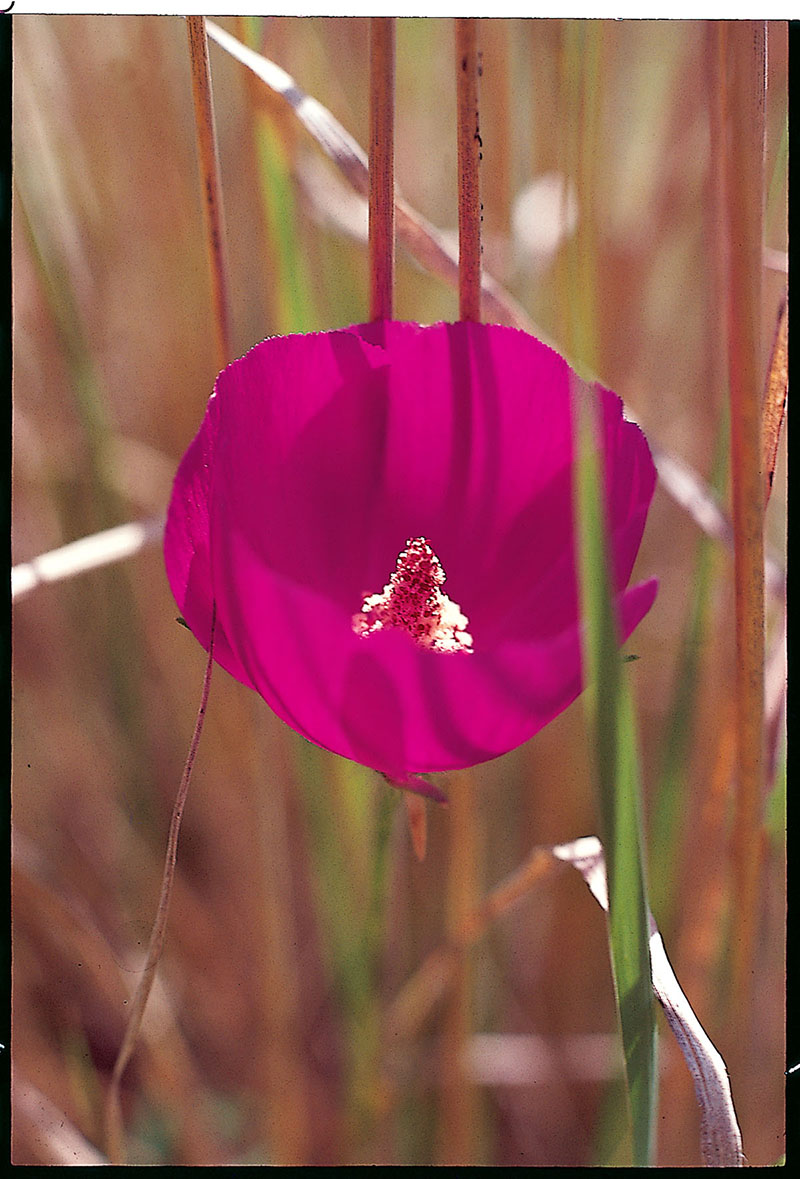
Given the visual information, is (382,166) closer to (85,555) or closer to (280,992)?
(85,555)

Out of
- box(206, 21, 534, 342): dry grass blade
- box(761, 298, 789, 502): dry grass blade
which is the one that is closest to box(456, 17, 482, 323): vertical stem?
box(206, 21, 534, 342): dry grass blade

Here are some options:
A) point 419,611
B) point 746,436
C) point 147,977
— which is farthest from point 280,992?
point 746,436

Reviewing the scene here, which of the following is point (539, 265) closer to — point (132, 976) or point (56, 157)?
point (56, 157)

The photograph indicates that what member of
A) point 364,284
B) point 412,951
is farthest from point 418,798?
point 364,284

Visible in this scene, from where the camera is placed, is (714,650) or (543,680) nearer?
(543,680)

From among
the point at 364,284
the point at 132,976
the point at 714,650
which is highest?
the point at 364,284

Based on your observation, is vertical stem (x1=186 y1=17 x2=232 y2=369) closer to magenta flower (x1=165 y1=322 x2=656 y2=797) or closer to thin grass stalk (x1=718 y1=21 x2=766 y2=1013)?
magenta flower (x1=165 y1=322 x2=656 y2=797)
